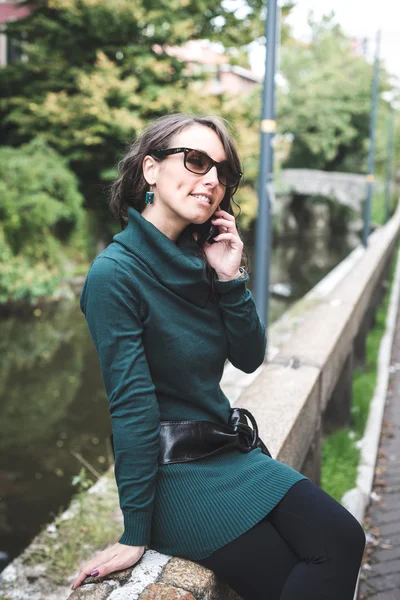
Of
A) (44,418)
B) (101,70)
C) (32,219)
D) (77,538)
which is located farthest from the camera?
(101,70)

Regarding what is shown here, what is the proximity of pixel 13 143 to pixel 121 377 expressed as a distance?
617 inches

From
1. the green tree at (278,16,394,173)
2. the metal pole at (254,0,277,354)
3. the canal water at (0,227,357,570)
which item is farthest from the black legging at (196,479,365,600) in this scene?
the green tree at (278,16,394,173)

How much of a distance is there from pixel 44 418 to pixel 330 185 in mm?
25852

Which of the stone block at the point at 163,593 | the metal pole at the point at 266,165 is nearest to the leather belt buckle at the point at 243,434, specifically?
the stone block at the point at 163,593

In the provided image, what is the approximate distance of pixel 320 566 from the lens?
154 centimetres

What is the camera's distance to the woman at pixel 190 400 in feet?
5.05

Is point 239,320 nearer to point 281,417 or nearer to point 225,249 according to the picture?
point 225,249

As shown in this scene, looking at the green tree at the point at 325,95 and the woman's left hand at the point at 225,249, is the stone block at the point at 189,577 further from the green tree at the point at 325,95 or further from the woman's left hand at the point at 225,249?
the green tree at the point at 325,95

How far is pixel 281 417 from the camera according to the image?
251cm

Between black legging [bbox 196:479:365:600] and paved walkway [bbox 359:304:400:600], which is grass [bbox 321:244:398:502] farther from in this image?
black legging [bbox 196:479:365:600]

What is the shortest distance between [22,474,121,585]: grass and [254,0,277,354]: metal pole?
209 cm

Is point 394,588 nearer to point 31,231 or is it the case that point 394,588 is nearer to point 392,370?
point 392,370

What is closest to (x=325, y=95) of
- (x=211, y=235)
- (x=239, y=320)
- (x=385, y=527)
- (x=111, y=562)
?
(x=385, y=527)

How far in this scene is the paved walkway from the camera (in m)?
2.79
